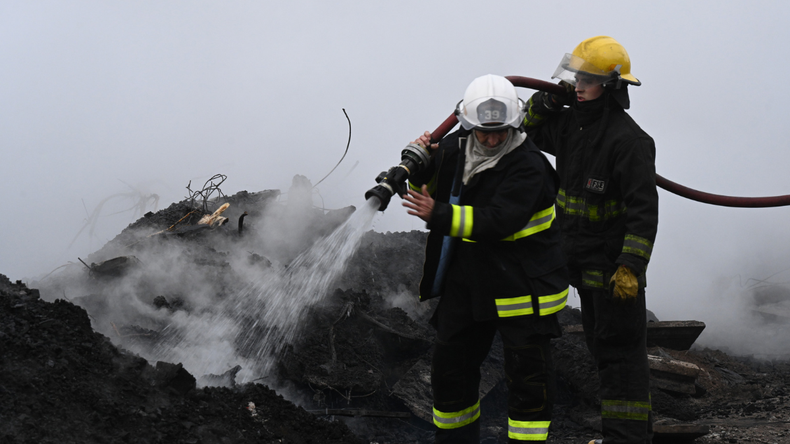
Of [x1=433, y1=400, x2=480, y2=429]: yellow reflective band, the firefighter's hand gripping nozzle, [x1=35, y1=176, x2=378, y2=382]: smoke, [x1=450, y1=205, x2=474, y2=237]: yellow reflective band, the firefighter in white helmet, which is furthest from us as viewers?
[x1=35, y1=176, x2=378, y2=382]: smoke

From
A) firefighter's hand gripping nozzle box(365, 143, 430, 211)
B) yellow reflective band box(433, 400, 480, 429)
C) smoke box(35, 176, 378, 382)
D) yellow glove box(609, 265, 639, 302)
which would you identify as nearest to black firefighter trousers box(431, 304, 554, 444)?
yellow reflective band box(433, 400, 480, 429)

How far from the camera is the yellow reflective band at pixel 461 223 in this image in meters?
2.92

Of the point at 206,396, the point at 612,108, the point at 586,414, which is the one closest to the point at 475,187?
the point at 612,108

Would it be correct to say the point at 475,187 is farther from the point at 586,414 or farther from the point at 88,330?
the point at 586,414

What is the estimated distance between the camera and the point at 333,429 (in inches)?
148

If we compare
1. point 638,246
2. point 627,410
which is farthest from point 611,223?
point 627,410

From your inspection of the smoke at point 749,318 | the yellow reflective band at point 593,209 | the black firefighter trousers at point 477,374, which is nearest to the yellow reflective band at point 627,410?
the black firefighter trousers at point 477,374

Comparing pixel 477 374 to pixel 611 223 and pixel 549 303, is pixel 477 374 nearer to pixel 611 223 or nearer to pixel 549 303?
pixel 549 303

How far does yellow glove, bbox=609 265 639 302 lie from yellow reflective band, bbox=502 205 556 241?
0.60 m

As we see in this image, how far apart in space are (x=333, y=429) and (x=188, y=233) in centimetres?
306

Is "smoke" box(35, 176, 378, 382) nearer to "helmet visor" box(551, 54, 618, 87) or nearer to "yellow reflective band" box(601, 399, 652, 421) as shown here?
"helmet visor" box(551, 54, 618, 87)

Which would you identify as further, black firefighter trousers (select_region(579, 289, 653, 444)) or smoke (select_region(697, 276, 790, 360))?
smoke (select_region(697, 276, 790, 360))

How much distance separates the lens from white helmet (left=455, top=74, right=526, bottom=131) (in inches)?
122

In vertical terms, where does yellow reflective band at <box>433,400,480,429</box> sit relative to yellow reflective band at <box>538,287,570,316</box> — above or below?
below
